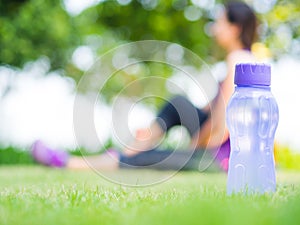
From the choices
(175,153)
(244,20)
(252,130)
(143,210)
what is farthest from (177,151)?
(143,210)

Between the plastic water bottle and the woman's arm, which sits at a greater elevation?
the woman's arm

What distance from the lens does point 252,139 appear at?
277cm

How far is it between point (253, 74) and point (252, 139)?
321 millimetres

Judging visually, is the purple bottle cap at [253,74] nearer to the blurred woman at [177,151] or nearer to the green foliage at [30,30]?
the blurred woman at [177,151]

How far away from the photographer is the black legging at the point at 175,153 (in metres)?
6.01

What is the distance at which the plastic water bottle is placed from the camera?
2.64m

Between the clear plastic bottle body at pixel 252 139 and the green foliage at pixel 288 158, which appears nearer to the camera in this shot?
the clear plastic bottle body at pixel 252 139

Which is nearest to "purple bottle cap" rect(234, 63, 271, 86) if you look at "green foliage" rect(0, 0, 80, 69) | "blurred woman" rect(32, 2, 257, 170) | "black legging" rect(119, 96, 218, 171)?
"blurred woman" rect(32, 2, 257, 170)

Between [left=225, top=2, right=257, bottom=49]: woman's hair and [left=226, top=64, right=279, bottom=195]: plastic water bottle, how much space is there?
103 inches

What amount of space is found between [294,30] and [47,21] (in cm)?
457

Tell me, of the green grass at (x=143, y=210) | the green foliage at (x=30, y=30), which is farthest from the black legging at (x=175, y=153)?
the green foliage at (x=30, y=30)

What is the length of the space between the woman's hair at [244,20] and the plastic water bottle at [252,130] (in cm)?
262

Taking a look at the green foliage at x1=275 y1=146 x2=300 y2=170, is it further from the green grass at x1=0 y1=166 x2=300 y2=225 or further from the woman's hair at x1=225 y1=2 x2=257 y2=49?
the green grass at x1=0 y1=166 x2=300 y2=225

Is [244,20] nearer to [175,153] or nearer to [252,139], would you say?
[175,153]
